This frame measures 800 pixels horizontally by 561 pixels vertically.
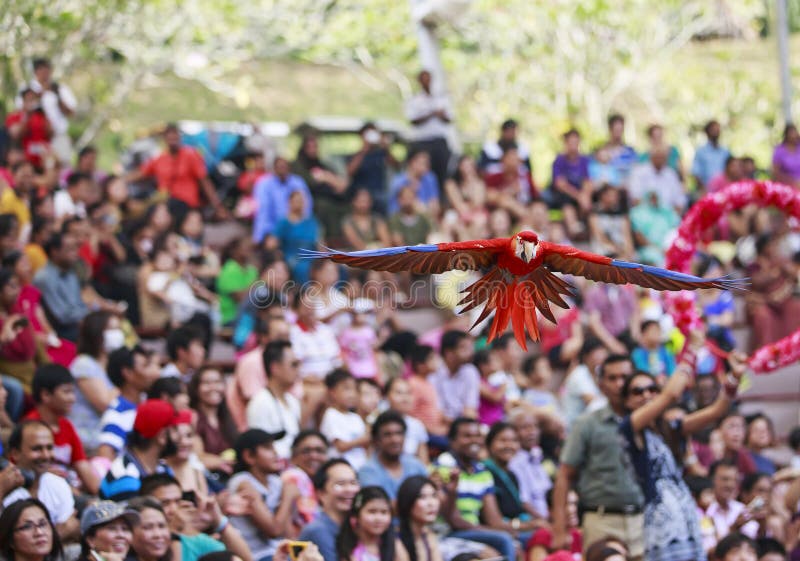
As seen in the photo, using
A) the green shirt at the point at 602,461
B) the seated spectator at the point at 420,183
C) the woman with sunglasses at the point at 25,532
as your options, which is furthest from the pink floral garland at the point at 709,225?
the seated spectator at the point at 420,183

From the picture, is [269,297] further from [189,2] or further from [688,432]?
[189,2]

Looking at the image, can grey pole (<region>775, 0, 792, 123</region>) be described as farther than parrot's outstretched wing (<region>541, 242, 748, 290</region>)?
Yes

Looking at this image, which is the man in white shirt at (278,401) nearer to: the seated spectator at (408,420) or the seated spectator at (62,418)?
the seated spectator at (408,420)

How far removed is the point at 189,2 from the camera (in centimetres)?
1455

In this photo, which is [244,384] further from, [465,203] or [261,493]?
[465,203]

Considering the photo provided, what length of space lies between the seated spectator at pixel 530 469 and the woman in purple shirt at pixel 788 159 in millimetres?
5836

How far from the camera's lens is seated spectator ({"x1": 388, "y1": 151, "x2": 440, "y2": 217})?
1230cm

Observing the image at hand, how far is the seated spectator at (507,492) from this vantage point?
8.18 meters

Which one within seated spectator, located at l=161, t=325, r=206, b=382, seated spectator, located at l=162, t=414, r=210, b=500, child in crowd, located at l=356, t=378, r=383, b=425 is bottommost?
seated spectator, located at l=162, t=414, r=210, b=500

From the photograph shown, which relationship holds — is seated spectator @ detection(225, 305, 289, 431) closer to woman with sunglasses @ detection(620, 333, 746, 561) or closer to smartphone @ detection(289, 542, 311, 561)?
smartphone @ detection(289, 542, 311, 561)

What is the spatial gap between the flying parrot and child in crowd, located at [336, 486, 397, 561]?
3.72ft

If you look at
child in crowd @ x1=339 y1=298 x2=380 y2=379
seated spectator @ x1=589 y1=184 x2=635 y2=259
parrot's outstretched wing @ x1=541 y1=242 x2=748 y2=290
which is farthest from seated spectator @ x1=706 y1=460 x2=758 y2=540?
seated spectator @ x1=589 y1=184 x2=635 y2=259

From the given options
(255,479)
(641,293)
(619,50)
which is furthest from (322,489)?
(619,50)

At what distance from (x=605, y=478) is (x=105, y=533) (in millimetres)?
2649
